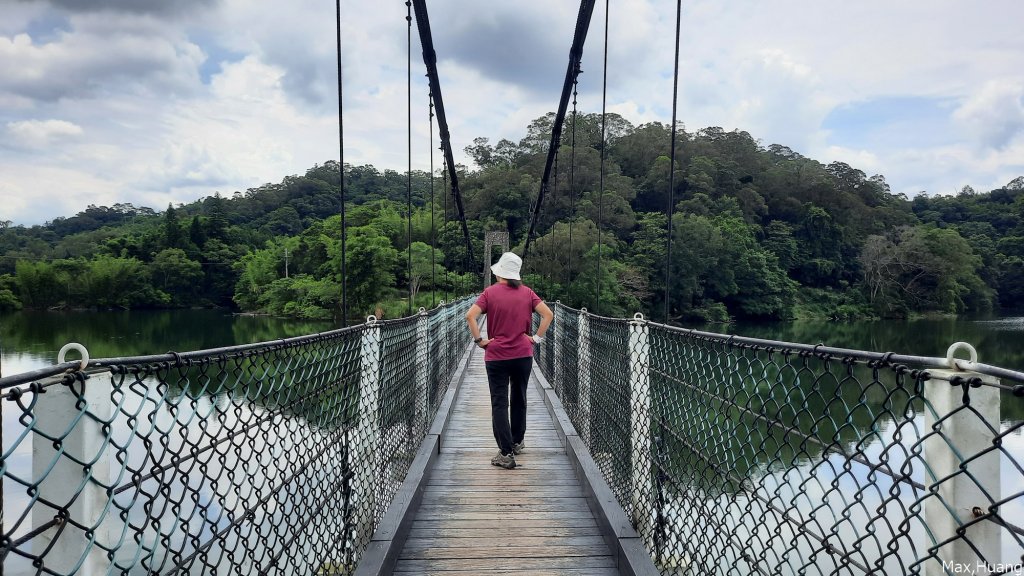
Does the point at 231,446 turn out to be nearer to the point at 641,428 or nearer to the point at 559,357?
the point at 641,428

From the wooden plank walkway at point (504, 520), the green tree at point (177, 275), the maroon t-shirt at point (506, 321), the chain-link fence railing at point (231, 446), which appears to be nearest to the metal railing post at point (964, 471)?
the chain-link fence railing at point (231, 446)

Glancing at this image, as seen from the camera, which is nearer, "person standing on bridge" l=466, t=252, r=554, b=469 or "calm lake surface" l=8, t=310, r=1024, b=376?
"person standing on bridge" l=466, t=252, r=554, b=469

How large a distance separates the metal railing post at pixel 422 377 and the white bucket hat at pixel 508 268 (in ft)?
2.08

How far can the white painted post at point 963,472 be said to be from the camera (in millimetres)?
689

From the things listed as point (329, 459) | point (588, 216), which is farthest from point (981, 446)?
point (588, 216)

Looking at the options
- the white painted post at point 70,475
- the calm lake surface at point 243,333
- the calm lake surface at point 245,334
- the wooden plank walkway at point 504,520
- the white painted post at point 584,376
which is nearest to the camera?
the white painted post at point 70,475

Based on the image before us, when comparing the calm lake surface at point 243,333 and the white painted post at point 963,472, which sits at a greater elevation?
the white painted post at point 963,472

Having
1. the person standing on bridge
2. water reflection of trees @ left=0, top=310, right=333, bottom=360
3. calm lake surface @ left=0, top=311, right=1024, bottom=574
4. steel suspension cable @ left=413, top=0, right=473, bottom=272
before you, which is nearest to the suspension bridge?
the person standing on bridge

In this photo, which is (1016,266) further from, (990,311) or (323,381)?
(323,381)

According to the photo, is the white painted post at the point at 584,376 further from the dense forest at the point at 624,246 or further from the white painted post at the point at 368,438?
the dense forest at the point at 624,246

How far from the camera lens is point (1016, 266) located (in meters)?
31.6

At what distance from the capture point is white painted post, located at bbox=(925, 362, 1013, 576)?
0.69 metres

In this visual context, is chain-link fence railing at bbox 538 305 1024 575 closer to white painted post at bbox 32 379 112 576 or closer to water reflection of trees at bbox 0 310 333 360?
white painted post at bbox 32 379 112 576

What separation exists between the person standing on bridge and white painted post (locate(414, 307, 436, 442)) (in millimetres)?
500
